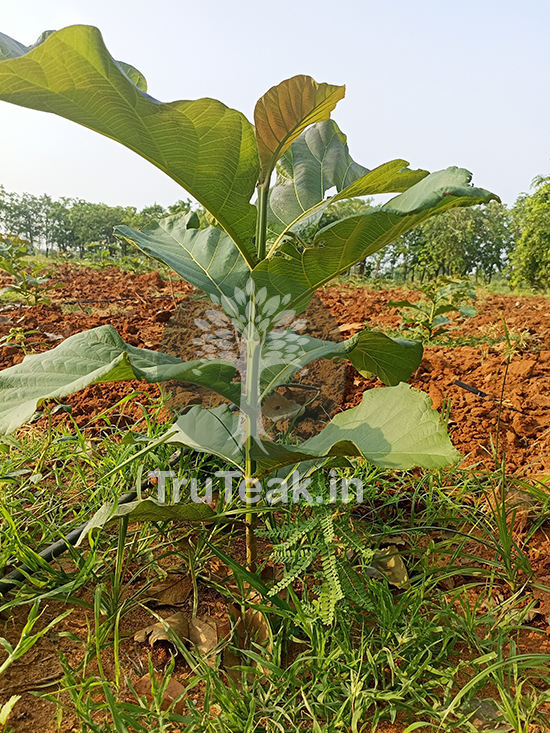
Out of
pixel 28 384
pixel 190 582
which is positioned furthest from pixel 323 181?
pixel 190 582

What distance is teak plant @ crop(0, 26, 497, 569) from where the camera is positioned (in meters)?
0.75

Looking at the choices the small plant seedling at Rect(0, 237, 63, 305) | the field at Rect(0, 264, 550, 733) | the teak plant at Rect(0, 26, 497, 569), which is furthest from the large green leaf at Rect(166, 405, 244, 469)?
the small plant seedling at Rect(0, 237, 63, 305)

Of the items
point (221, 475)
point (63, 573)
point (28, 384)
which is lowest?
A: point (63, 573)

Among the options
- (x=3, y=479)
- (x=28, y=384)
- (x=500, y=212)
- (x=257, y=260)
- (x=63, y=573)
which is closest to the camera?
(x=28, y=384)

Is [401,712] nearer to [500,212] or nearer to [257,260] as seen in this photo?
[257,260]

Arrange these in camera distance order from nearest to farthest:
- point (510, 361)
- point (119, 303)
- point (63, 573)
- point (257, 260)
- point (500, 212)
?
point (257, 260) < point (63, 573) < point (510, 361) < point (119, 303) < point (500, 212)

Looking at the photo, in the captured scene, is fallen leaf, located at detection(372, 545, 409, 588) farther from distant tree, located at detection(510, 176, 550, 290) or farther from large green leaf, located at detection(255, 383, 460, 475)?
distant tree, located at detection(510, 176, 550, 290)

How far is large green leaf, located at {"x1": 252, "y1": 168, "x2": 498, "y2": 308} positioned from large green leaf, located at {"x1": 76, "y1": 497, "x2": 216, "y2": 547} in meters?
0.47

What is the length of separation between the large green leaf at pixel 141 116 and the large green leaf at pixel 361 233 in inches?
4.8

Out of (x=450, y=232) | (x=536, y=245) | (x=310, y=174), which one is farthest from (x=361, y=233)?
(x=450, y=232)

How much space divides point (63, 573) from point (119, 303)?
374cm

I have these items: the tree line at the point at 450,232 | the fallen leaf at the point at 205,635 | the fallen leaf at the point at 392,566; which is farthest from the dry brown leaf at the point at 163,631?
the tree line at the point at 450,232

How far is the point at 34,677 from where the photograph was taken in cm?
96

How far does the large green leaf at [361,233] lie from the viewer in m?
0.77
